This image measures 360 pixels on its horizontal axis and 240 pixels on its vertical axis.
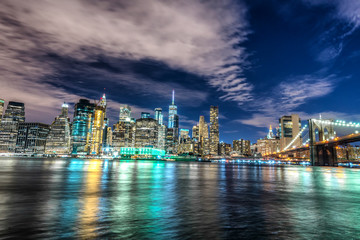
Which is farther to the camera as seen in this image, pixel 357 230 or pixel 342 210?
pixel 342 210

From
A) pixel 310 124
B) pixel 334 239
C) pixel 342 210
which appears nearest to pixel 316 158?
pixel 310 124

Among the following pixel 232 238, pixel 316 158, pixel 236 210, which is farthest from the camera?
pixel 316 158

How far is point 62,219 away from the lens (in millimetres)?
11648

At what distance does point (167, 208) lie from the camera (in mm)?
15164

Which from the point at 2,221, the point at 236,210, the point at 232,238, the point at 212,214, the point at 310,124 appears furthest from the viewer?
the point at 310,124

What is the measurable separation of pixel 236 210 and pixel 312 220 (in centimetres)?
419

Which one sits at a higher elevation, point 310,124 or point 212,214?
point 310,124

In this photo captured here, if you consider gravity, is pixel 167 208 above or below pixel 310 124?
below

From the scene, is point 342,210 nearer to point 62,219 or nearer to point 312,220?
point 312,220

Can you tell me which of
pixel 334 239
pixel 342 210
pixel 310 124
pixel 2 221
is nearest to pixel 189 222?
pixel 334 239

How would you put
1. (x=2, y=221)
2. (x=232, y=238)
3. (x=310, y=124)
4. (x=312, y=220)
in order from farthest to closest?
(x=310, y=124) → (x=312, y=220) → (x=2, y=221) → (x=232, y=238)

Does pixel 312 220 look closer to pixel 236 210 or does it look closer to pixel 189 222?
pixel 236 210

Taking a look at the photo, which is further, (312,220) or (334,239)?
(312,220)

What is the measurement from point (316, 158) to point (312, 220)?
13422 cm
